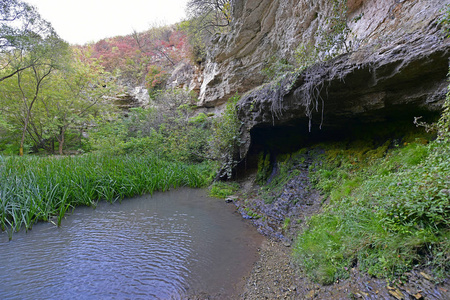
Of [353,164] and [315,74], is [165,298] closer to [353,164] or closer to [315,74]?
[353,164]

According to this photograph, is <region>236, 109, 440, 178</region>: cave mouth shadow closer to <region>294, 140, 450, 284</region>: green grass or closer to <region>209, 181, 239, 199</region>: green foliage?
<region>294, 140, 450, 284</region>: green grass

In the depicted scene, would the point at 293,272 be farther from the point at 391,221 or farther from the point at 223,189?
the point at 223,189

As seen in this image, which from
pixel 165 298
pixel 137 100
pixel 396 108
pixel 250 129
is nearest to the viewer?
pixel 165 298

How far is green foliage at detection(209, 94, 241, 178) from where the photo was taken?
602 centimetres

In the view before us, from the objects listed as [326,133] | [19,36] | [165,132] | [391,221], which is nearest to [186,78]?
[165,132]

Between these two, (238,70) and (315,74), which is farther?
(238,70)

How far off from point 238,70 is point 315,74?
593 cm

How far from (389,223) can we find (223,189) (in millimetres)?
4732

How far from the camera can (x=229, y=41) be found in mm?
8336

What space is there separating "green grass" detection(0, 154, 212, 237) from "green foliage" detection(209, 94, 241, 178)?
117 centimetres

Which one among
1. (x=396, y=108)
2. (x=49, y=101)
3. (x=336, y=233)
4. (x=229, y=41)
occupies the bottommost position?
(x=336, y=233)

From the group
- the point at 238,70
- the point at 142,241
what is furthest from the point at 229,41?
the point at 142,241

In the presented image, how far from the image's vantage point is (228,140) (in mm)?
6164

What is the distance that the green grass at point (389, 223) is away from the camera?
1.40 meters
